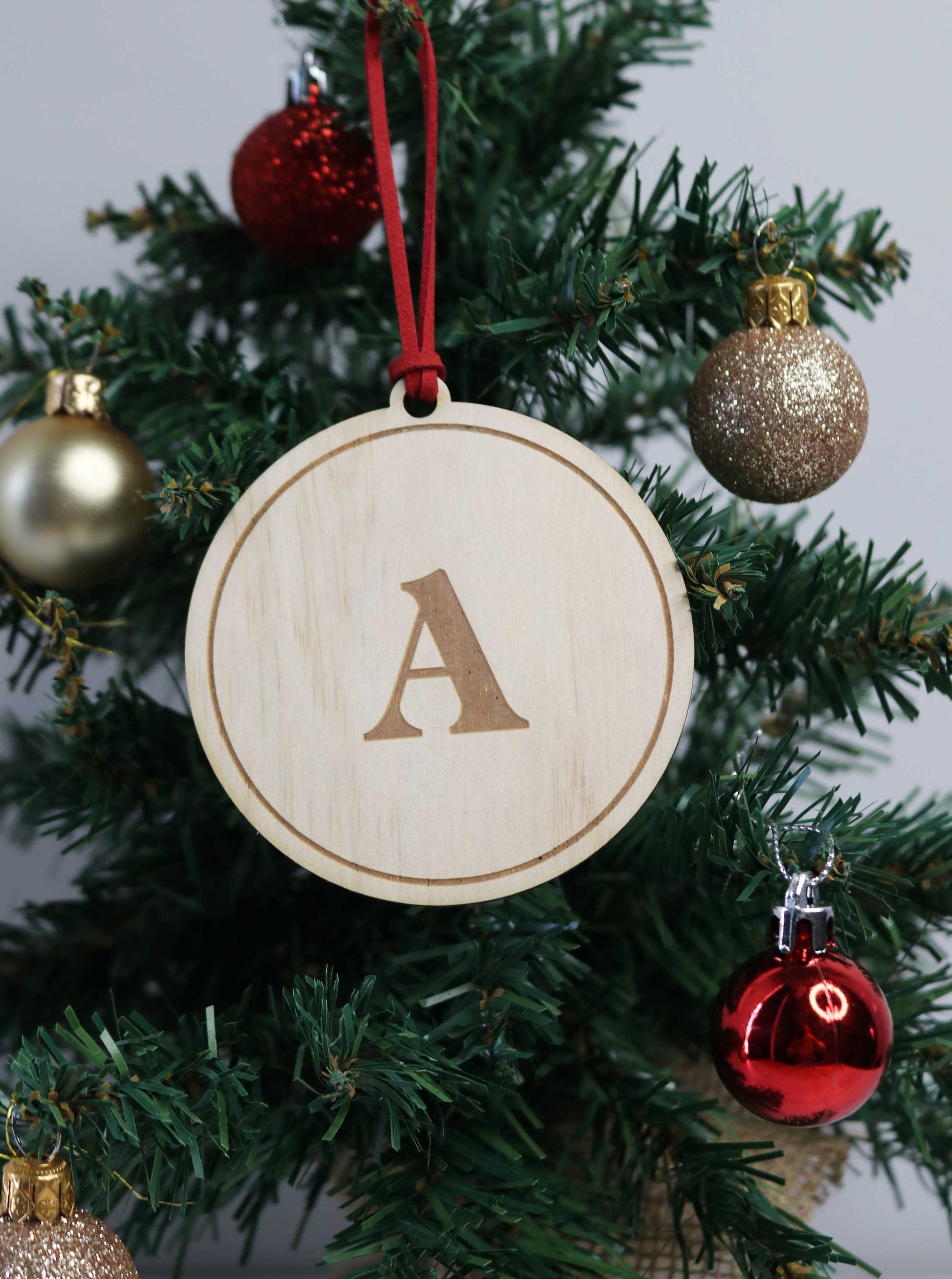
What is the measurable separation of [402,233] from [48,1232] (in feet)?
1.18

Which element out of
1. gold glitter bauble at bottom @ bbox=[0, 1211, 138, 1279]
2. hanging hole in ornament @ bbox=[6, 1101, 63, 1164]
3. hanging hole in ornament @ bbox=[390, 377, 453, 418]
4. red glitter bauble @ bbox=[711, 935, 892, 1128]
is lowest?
gold glitter bauble at bottom @ bbox=[0, 1211, 138, 1279]

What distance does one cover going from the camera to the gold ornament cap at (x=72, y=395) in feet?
1.59

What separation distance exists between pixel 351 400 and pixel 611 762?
23 cm

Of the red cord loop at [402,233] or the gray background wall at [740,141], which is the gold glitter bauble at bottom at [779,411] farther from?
the gray background wall at [740,141]

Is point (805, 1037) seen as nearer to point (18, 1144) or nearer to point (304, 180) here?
point (18, 1144)

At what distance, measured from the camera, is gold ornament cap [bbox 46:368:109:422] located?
48 centimetres

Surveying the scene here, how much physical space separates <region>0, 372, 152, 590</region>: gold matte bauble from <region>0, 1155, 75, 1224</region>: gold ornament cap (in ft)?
0.79

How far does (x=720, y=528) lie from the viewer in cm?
40

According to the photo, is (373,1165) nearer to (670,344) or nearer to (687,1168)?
(687,1168)

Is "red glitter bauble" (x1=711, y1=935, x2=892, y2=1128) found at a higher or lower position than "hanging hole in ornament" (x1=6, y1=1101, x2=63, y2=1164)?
higher

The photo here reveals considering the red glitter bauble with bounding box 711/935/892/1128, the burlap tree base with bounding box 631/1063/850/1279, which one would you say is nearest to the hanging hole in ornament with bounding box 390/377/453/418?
the red glitter bauble with bounding box 711/935/892/1128

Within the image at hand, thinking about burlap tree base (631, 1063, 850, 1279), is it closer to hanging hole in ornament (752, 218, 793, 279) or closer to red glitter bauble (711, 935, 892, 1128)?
red glitter bauble (711, 935, 892, 1128)

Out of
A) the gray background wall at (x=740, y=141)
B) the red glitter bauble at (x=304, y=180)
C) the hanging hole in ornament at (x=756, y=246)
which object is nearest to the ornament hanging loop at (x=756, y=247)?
the hanging hole in ornament at (x=756, y=246)

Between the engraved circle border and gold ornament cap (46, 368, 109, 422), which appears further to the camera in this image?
gold ornament cap (46, 368, 109, 422)
